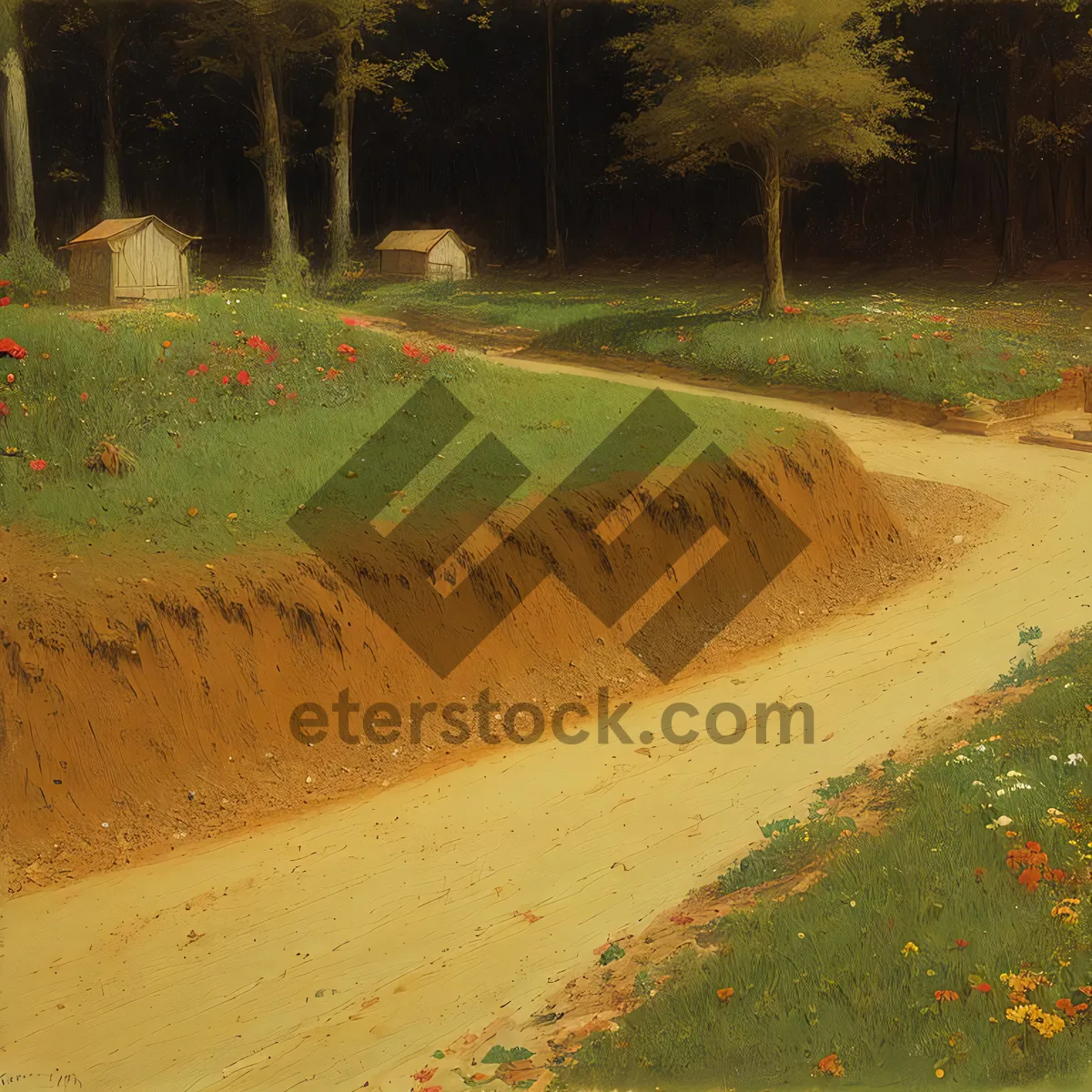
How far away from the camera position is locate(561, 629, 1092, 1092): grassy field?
522 cm

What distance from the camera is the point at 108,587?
33.5 feet

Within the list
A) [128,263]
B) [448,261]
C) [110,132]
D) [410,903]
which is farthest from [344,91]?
[410,903]

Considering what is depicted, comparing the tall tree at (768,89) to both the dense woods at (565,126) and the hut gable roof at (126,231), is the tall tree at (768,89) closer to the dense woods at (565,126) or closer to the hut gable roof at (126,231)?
the dense woods at (565,126)

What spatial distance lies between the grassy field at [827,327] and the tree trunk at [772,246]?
1.86 feet

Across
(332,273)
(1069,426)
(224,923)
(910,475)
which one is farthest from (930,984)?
(332,273)

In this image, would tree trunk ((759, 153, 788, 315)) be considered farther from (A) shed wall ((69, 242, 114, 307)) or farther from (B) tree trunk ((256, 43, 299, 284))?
(A) shed wall ((69, 242, 114, 307))

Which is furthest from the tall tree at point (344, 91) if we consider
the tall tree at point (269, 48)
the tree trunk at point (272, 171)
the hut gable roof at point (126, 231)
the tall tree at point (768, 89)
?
the hut gable roof at point (126, 231)

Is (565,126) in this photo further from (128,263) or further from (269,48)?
(128,263)

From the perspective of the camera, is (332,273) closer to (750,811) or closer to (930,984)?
(750,811)

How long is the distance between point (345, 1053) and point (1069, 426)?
15.1m

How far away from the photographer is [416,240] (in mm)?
32531

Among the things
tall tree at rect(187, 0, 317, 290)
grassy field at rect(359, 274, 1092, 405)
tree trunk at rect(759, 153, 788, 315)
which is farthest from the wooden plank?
tall tree at rect(187, 0, 317, 290)

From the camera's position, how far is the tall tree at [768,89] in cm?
2256

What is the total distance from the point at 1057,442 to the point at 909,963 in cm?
1357
